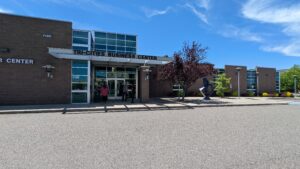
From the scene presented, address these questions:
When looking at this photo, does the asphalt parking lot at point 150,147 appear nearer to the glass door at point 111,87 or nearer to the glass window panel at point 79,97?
the glass window panel at point 79,97

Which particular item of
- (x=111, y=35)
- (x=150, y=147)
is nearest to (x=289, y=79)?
(x=111, y=35)

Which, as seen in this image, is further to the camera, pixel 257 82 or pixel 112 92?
pixel 257 82

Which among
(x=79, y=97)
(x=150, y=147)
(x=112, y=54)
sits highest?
(x=112, y=54)

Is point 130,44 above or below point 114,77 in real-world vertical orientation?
above

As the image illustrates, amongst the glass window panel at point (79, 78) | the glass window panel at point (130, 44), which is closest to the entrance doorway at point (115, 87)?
the glass window panel at point (79, 78)

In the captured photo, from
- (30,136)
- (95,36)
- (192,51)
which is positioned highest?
(95,36)

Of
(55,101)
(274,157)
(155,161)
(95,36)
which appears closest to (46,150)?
(155,161)

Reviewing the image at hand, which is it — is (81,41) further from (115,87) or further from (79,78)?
(115,87)

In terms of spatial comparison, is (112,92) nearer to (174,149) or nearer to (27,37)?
(27,37)

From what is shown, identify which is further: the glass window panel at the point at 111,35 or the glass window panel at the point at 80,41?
the glass window panel at the point at 111,35

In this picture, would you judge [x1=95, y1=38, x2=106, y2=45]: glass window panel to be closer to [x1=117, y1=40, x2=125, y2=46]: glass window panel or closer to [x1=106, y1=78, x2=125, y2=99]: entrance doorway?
[x1=117, y1=40, x2=125, y2=46]: glass window panel

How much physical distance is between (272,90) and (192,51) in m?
28.0

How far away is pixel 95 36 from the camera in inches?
949

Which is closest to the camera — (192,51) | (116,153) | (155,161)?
(155,161)
